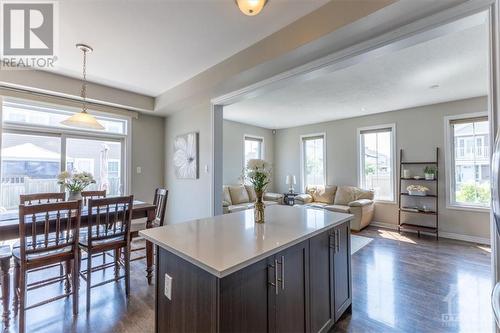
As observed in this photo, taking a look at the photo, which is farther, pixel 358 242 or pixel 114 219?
pixel 358 242

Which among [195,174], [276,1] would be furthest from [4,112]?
[276,1]

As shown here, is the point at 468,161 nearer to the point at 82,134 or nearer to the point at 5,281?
the point at 5,281

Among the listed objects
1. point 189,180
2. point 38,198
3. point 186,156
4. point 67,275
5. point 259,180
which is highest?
point 186,156

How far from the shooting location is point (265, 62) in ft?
7.83

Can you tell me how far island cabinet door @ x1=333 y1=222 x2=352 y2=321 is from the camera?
1871 mm

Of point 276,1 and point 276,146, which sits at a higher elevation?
point 276,1

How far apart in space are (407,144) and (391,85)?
1.91 metres

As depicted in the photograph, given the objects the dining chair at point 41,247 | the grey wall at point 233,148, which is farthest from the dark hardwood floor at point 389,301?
the grey wall at point 233,148

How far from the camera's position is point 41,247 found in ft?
6.31

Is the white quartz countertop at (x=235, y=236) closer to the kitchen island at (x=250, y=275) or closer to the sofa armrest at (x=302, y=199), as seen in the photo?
the kitchen island at (x=250, y=275)

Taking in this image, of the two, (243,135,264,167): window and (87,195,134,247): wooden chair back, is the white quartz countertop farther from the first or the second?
(243,135,264,167): window

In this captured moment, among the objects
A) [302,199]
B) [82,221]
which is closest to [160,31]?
[82,221]

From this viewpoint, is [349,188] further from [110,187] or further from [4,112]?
[4,112]

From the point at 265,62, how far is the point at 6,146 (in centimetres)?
364
